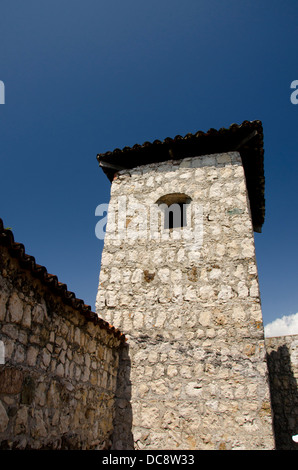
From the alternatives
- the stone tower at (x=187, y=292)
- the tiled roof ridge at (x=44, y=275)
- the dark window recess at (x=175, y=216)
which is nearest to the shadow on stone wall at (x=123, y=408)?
the stone tower at (x=187, y=292)

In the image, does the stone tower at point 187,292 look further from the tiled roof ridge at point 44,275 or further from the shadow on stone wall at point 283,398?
the shadow on stone wall at point 283,398

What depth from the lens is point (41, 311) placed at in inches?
146

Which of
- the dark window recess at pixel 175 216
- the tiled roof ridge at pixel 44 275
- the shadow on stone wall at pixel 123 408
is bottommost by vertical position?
the shadow on stone wall at pixel 123 408

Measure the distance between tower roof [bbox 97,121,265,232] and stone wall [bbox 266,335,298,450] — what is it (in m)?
3.41

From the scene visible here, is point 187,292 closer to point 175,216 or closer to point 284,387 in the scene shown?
point 175,216

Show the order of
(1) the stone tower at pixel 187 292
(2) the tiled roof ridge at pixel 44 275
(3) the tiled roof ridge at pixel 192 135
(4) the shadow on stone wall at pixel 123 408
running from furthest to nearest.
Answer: (3) the tiled roof ridge at pixel 192 135, (4) the shadow on stone wall at pixel 123 408, (1) the stone tower at pixel 187 292, (2) the tiled roof ridge at pixel 44 275

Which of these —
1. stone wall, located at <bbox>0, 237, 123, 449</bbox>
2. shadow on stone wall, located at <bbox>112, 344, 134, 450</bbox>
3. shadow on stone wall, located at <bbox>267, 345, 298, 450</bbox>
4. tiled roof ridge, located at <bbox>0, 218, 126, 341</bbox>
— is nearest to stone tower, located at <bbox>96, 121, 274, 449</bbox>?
shadow on stone wall, located at <bbox>112, 344, 134, 450</bbox>

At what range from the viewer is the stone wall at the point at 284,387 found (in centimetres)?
681

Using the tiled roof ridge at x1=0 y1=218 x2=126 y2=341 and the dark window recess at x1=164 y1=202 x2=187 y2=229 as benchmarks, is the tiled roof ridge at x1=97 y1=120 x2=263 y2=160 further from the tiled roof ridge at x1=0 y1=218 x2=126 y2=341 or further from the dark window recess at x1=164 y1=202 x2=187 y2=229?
the tiled roof ridge at x1=0 y1=218 x2=126 y2=341

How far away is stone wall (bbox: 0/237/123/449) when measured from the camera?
10.3 ft

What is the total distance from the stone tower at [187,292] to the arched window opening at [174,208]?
2 centimetres

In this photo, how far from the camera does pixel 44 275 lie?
3576mm

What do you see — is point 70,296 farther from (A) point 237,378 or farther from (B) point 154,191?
(B) point 154,191

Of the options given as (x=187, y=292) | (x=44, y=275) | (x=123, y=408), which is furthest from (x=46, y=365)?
(x=187, y=292)
